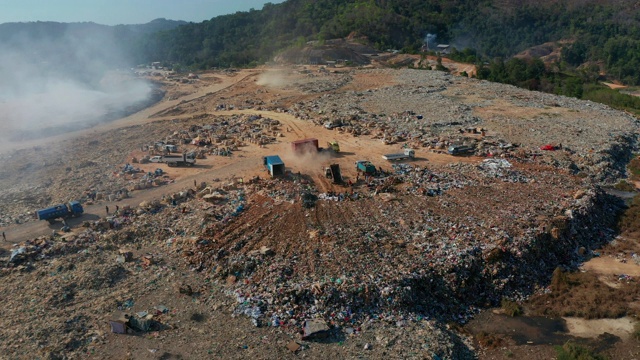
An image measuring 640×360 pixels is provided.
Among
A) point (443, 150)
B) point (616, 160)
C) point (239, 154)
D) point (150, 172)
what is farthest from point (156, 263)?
point (616, 160)

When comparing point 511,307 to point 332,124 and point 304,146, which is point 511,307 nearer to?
point 304,146

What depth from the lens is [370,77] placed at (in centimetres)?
4488

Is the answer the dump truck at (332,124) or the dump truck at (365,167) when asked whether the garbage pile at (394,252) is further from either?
the dump truck at (332,124)

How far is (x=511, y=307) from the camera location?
14461mm

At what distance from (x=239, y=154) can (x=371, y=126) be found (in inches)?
336

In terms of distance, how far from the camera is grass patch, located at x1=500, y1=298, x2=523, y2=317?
14383 millimetres

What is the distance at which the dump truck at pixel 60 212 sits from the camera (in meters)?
17.8

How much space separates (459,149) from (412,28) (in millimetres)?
53059

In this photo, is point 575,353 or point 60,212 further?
point 60,212

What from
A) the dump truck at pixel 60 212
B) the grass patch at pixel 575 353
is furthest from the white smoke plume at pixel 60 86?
→ the grass patch at pixel 575 353

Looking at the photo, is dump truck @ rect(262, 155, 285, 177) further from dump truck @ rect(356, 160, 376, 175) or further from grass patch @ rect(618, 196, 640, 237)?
grass patch @ rect(618, 196, 640, 237)

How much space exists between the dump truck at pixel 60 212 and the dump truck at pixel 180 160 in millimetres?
5823

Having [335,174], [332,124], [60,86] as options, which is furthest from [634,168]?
[60,86]

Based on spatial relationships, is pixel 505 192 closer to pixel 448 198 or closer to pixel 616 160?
pixel 448 198
